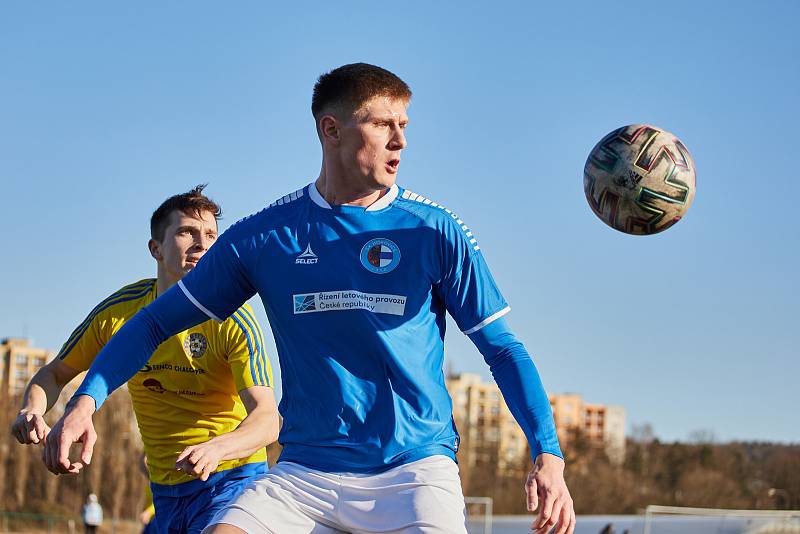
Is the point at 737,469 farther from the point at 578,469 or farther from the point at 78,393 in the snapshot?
the point at 78,393

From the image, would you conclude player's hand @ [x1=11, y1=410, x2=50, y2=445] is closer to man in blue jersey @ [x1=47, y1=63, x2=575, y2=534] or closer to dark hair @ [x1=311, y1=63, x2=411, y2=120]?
man in blue jersey @ [x1=47, y1=63, x2=575, y2=534]

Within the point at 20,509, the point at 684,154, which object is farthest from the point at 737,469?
the point at 684,154

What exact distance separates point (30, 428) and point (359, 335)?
6.07 ft

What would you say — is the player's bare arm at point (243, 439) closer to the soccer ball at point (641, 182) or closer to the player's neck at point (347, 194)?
the player's neck at point (347, 194)

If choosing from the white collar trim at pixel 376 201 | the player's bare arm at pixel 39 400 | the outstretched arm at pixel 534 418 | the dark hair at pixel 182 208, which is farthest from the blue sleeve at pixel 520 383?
the dark hair at pixel 182 208

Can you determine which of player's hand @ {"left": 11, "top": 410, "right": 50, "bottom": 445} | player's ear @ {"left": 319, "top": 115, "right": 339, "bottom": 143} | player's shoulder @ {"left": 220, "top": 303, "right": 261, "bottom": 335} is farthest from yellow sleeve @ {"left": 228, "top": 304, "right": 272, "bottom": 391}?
player's ear @ {"left": 319, "top": 115, "right": 339, "bottom": 143}

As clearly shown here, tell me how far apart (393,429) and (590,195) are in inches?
124

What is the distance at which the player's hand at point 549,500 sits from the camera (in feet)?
14.7

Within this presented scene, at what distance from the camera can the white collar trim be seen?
5.42 meters

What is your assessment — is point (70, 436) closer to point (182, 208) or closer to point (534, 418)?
point (534, 418)

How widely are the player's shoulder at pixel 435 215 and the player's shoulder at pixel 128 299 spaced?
9.61 feet

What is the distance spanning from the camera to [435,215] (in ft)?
17.3

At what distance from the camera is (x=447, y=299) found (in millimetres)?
5195

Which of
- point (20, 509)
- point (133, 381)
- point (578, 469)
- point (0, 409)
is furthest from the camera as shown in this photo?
point (578, 469)
